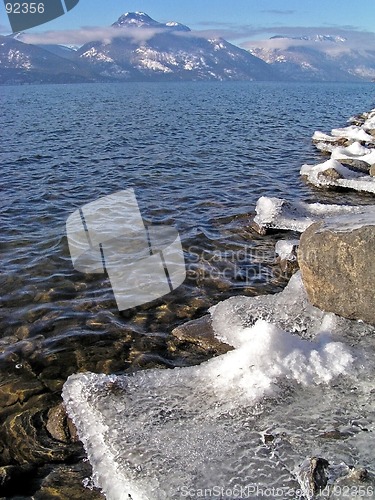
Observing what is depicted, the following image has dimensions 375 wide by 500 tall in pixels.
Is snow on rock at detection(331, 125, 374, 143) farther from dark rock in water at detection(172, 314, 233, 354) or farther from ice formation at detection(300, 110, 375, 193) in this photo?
dark rock in water at detection(172, 314, 233, 354)

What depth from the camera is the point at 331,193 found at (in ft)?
59.2

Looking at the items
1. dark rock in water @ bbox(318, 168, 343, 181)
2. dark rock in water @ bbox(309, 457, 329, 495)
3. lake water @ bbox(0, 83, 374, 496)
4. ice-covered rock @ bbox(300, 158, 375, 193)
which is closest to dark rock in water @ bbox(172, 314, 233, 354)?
lake water @ bbox(0, 83, 374, 496)

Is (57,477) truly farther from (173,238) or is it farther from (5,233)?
(5,233)

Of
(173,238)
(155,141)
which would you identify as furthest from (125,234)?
(155,141)

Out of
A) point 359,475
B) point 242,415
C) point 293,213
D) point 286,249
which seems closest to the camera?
point 359,475

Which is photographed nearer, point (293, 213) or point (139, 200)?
point (293, 213)

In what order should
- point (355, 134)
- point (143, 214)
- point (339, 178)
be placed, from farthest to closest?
point (355, 134) → point (339, 178) → point (143, 214)

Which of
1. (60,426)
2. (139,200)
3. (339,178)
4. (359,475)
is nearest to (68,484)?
(60,426)

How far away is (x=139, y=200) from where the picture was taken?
17266mm

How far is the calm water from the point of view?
8.96 metres

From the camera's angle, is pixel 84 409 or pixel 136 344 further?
pixel 136 344

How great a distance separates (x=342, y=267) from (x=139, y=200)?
10.7 meters

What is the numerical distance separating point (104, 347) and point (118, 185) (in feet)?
42.3

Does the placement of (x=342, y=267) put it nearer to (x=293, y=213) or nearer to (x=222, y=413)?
(x=222, y=413)
